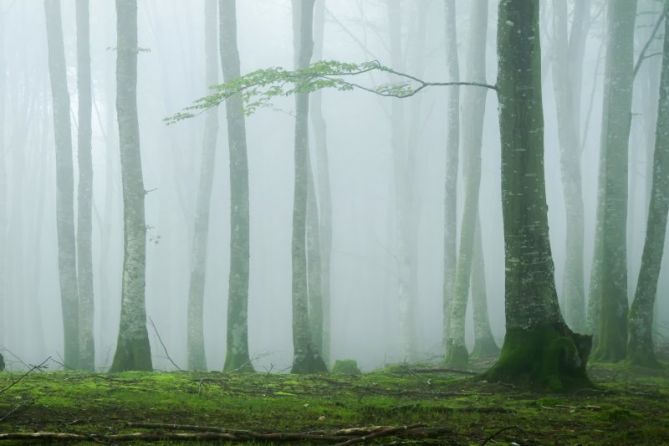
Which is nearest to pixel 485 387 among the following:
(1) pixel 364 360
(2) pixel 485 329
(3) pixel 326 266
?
(2) pixel 485 329

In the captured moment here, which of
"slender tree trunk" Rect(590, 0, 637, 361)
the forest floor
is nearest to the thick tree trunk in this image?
"slender tree trunk" Rect(590, 0, 637, 361)

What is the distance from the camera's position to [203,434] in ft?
16.2

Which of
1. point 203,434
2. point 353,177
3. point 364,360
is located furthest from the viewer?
point 353,177

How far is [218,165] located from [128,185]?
120ft

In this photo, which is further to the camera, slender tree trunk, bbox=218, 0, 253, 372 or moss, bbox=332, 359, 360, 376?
moss, bbox=332, 359, 360, 376

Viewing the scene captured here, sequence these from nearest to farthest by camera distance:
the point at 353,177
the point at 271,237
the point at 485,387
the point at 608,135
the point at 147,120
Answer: the point at 485,387 < the point at 608,135 < the point at 147,120 < the point at 271,237 < the point at 353,177

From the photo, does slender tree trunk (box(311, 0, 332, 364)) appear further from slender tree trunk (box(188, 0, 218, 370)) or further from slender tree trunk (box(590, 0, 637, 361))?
slender tree trunk (box(590, 0, 637, 361))

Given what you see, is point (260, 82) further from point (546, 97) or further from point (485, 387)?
point (546, 97)

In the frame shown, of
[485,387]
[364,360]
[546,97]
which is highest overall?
[546,97]

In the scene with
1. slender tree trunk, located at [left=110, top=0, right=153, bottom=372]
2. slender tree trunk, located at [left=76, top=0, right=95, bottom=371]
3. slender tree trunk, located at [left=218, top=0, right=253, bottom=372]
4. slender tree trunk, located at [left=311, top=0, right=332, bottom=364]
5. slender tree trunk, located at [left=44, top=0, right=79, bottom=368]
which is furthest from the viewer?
slender tree trunk, located at [left=311, top=0, right=332, bottom=364]

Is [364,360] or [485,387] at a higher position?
[485,387]

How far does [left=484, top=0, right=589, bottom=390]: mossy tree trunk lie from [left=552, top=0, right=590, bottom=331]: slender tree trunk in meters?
9.78

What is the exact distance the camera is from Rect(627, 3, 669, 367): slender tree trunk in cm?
1192

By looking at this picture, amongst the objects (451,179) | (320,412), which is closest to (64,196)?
(451,179)
